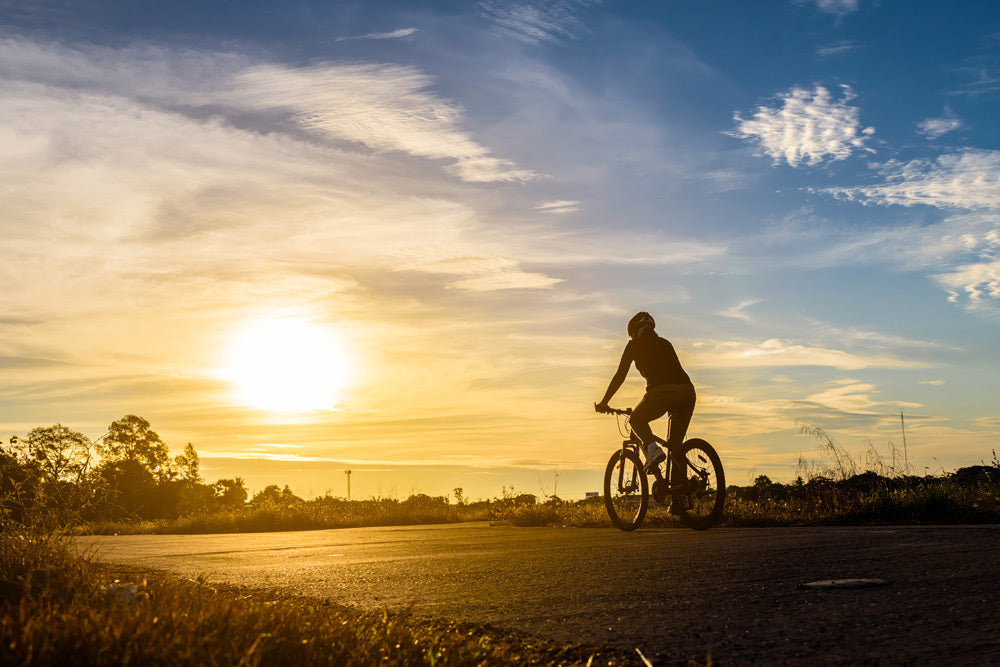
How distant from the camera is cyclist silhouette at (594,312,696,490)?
409 inches

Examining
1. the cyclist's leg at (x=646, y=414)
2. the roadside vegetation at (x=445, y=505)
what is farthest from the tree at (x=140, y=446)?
the cyclist's leg at (x=646, y=414)

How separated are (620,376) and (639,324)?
75 cm

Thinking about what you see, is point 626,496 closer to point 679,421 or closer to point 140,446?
point 679,421

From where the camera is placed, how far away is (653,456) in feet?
35.2

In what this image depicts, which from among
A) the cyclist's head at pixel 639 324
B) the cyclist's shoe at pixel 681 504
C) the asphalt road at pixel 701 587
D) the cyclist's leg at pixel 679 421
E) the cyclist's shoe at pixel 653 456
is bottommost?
the asphalt road at pixel 701 587

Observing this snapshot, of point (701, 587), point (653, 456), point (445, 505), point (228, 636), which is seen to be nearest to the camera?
point (228, 636)

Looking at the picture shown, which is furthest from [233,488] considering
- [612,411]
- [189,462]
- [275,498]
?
[612,411]

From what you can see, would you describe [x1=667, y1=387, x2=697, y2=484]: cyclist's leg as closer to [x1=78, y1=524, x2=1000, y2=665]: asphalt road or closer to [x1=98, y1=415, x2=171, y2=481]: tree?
[x1=78, y1=524, x2=1000, y2=665]: asphalt road

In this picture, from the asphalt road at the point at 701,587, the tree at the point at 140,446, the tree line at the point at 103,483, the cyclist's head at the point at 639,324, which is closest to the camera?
the asphalt road at the point at 701,587

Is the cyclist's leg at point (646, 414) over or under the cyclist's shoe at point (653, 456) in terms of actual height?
over

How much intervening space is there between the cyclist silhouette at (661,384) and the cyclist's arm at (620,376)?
0.04 ft

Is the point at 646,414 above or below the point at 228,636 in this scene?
above

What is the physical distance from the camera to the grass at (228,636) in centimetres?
349

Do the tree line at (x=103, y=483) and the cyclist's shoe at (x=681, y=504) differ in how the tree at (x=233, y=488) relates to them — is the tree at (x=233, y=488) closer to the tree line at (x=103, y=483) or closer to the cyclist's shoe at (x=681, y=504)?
the tree line at (x=103, y=483)
